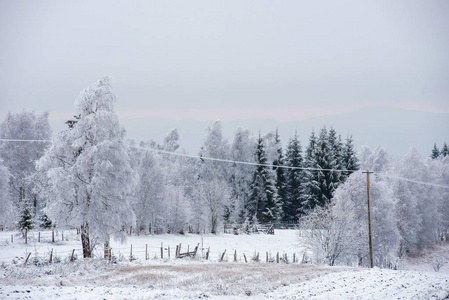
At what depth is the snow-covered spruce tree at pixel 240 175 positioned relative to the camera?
70.8 meters

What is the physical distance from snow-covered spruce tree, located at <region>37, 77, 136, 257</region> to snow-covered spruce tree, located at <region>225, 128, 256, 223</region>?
42266mm

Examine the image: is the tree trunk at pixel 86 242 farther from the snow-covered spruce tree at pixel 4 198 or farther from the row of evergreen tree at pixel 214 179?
the snow-covered spruce tree at pixel 4 198

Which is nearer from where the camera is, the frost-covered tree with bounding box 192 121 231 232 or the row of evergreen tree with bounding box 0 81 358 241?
the row of evergreen tree with bounding box 0 81 358 241

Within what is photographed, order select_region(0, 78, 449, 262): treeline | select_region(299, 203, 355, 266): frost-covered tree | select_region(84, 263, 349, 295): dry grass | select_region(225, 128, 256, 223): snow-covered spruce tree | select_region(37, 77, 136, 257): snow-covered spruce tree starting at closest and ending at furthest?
select_region(84, 263, 349, 295): dry grass → select_region(37, 77, 136, 257): snow-covered spruce tree → select_region(0, 78, 449, 262): treeline → select_region(299, 203, 355, 266): frost-covered tree → select_region(225, 128, 256, 223): snow-covered spruce tree

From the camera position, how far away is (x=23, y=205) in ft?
132

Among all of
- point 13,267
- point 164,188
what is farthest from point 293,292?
point 164,188

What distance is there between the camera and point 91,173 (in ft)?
94.9

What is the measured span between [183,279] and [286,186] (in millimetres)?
57263

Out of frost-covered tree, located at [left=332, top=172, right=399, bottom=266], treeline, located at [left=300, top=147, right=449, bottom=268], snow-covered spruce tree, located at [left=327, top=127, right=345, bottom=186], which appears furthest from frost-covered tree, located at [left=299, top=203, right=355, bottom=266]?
snow-covered spruce tree, located at [left=327, top=127, right=345, bottom=186]

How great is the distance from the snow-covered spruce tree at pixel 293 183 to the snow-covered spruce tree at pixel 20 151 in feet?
149

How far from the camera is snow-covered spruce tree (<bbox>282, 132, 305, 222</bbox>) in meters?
75.9

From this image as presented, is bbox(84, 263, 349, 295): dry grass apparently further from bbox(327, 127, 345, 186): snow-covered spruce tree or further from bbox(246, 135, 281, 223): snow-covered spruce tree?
bbox(327, 127, 345, 186): snow-covered spruce tree

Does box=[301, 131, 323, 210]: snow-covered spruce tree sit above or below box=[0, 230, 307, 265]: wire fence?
above

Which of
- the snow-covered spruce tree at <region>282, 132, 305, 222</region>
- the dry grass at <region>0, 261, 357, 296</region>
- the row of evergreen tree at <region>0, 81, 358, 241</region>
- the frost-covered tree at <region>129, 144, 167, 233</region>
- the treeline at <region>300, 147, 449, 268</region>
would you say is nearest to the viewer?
the dry grass at <region>0, 261, 357, 296</region>
